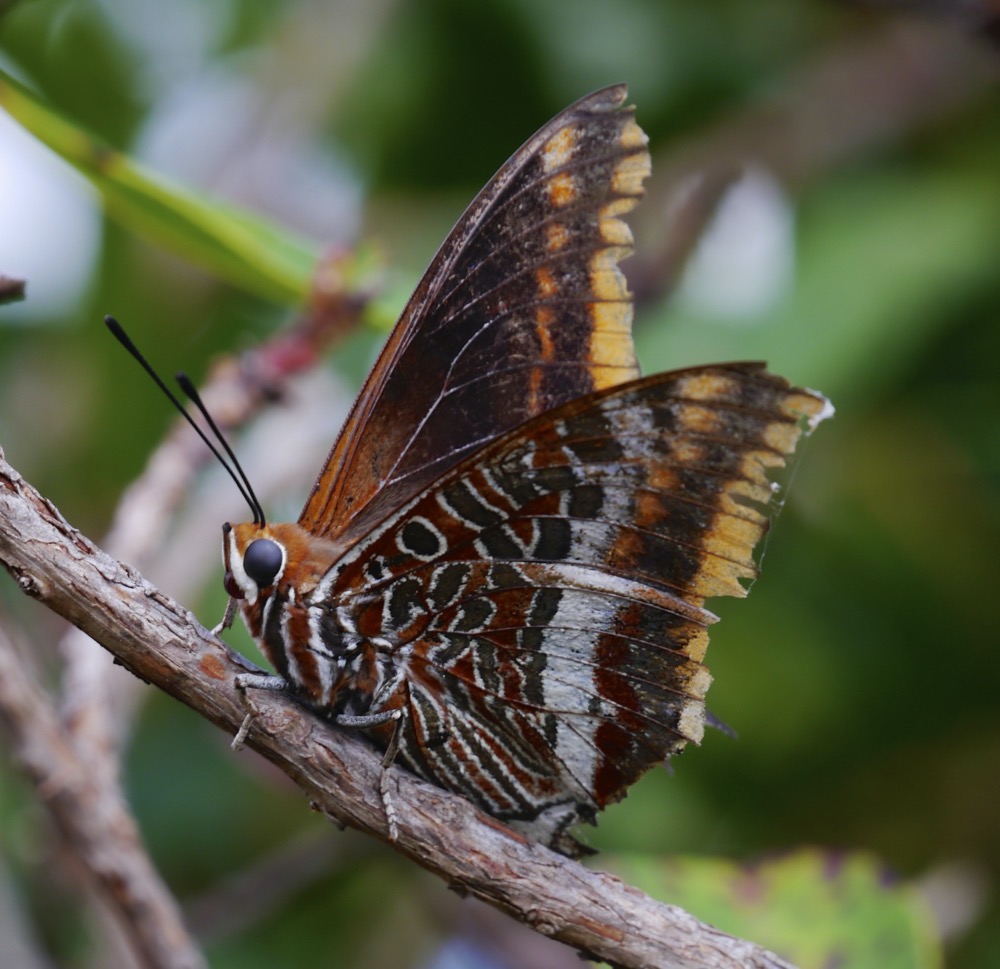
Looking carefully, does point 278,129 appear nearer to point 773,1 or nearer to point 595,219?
point 773,1

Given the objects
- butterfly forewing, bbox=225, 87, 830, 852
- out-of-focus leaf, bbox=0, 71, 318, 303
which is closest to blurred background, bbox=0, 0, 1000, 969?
out-of-focus leaf, bbox=0, 71, 318, 303

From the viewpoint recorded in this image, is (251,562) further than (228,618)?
No

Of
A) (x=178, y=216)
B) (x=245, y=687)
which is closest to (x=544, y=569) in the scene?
(x=245, y=687)

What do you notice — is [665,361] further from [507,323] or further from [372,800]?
[372,800]

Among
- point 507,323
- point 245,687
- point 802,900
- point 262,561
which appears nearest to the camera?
point 245,687

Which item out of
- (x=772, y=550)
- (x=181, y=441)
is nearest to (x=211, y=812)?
(x=181, y=441)

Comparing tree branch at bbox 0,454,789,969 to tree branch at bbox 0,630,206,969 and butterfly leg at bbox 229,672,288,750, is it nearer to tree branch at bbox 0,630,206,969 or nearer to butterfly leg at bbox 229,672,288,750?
butterfly leg at bbox 229,672,288,750

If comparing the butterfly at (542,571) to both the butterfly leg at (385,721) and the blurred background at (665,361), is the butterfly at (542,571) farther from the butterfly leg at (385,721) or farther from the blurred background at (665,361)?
the blurred background at (665,361)
